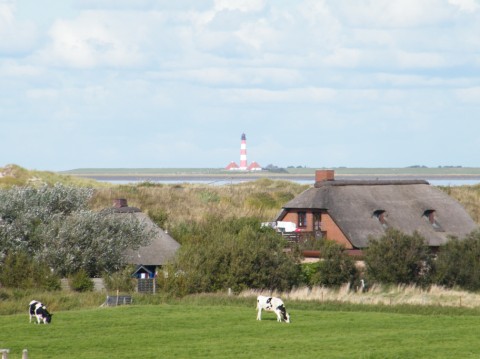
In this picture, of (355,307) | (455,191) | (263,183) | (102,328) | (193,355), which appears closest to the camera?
(193,355)

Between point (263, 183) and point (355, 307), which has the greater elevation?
point (263, 183)

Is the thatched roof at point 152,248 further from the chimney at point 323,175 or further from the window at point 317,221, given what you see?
the chimney at point 323,175

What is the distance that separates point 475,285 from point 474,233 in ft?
16.4

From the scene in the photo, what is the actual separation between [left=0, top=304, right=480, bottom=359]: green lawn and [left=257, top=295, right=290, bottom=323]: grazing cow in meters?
0.31

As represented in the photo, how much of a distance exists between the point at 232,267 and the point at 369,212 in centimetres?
1655

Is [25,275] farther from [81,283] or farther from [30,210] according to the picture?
[30,210]

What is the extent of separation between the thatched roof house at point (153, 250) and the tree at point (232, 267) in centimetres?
216

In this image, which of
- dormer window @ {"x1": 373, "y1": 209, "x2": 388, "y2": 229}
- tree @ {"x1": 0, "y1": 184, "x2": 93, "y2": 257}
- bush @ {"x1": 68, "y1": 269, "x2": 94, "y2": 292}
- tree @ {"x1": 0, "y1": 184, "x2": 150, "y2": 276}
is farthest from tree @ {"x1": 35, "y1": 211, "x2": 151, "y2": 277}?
dormer window @ {"x1": 373, "y1": 209, "x2": 388, "y2": 229}

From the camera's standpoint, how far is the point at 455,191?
111 meters

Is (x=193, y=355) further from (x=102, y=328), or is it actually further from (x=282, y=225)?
(x=282, y=225)

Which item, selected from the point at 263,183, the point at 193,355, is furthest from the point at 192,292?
the point at 263,183

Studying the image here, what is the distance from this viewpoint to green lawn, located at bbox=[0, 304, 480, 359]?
32219 mm

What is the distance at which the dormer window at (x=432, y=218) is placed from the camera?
230ft

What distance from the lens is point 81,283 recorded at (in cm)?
5319
